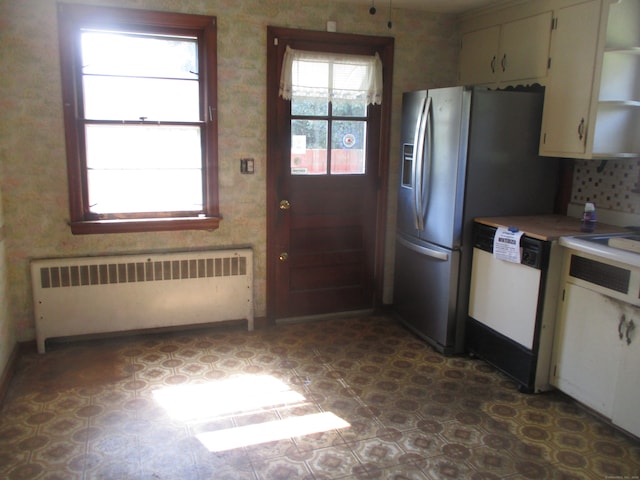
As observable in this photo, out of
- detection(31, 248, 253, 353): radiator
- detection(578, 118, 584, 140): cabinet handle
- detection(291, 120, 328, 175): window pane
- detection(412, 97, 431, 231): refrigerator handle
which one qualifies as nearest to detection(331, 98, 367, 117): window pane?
detection(291, 120, 328, 175): window pane

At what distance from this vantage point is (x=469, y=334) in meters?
3.46

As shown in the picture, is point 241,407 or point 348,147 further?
point 348,147

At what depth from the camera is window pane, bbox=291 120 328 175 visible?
3.77 metres

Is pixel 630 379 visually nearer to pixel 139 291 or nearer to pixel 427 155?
pixel 427 155

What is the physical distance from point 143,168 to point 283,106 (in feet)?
3.52

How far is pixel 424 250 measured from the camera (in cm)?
360

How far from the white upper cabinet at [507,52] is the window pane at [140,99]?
209 centimetres

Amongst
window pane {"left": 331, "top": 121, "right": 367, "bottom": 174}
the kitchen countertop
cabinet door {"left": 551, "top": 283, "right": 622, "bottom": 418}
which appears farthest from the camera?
window pane {"left": 331, "top": 121, "right": 367, "bottom": 174}

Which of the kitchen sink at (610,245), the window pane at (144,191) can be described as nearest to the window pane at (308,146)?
the window pane at (144,191)

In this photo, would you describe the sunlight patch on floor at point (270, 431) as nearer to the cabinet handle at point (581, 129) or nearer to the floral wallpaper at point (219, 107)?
the floral wallpaper at point (219, 107)

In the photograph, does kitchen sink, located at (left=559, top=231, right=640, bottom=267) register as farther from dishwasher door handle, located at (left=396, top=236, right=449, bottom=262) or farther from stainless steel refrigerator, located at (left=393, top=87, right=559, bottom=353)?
dishwasher door handle, located at (left=396, top=236, right=449, bottom=262)

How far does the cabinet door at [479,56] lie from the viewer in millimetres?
3689

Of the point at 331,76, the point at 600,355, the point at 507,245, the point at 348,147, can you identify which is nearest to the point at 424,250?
the point at 507,245

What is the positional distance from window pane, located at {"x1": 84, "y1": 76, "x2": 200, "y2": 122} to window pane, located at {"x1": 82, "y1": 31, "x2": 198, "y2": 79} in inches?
2.0
